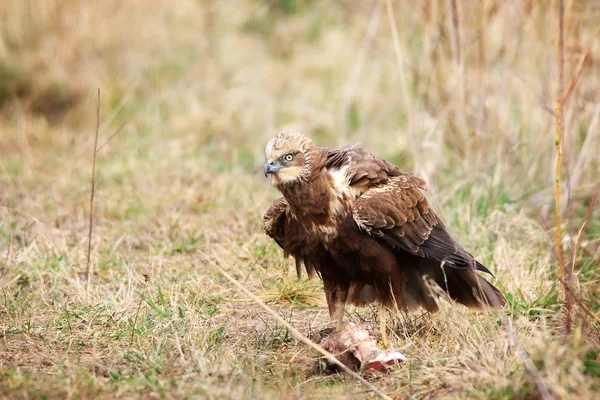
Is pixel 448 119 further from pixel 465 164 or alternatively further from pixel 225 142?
pixel 225 142

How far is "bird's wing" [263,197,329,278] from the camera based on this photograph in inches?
159

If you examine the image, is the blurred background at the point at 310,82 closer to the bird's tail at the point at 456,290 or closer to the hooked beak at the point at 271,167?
the bird's tail at the point at 456,290

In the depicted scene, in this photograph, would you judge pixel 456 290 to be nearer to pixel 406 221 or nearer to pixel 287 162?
pixel 406 221

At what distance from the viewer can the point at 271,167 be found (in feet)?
12.9

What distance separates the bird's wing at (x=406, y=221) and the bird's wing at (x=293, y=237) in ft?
0.80

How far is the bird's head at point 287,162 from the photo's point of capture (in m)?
3.97

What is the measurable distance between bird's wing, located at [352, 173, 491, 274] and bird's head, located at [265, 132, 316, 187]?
29 centimetres

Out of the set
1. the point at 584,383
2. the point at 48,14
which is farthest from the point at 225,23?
the point at 584,383

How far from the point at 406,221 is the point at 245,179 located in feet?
9.67

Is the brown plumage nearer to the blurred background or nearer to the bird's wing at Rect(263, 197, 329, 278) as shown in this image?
the bird's wing at Rect(263, 197, 329, 278)

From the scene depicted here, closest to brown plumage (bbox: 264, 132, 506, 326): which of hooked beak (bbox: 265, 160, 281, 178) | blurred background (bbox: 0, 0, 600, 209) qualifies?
hooked beak (bbox: 265, 160, 281, 178)

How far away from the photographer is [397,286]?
412 centimetres

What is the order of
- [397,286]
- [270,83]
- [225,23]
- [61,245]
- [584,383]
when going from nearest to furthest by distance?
[584,383] < [397,286] < [61,245] < [270,83] < [225,23]

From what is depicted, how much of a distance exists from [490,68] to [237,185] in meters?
2.14
